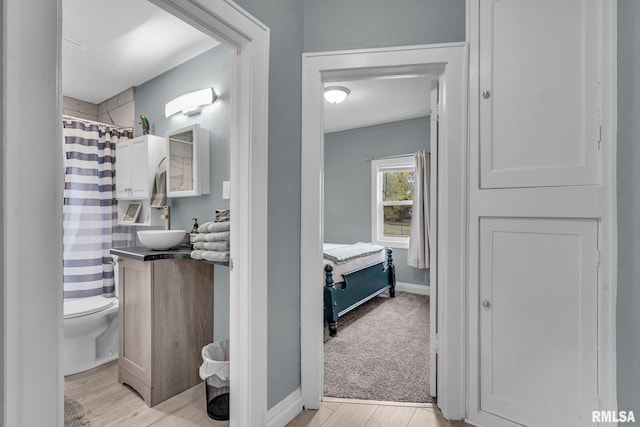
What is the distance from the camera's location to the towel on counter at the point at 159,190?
2.63 meters

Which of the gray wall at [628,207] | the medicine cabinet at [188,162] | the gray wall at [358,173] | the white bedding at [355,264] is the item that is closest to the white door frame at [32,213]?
the medicine cabinet at [188,162]

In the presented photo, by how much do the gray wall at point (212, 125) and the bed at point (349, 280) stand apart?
1028mm

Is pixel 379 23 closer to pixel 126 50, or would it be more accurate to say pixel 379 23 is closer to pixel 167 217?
pixel 126 50

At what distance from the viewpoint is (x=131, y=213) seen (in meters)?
2.85

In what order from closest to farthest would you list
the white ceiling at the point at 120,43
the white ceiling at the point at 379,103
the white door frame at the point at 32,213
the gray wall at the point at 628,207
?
the white door frame at the point at 32,213 < the gray wall at the point at 628,207 < the white ceiling at the point at 120,43 < the white ceiling at the point at 379,103

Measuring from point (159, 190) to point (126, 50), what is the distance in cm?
110

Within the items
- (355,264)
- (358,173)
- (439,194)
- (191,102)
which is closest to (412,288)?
(355,264)

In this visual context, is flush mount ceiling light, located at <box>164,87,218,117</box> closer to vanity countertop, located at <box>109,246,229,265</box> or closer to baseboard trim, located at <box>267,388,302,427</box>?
vanity countertop, located at <box>109,246,229,265</box>

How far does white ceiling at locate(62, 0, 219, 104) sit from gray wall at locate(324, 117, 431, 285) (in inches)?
119

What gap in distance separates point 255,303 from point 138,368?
1.09m

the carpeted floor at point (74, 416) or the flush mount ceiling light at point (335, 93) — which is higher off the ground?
the flush mount ceiling light at point (335, 93)

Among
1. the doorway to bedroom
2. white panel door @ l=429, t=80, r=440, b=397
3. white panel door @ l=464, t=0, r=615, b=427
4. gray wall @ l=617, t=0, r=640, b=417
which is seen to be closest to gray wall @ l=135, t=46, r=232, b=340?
the doorway to bedroom

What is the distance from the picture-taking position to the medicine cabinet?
90.7 inches

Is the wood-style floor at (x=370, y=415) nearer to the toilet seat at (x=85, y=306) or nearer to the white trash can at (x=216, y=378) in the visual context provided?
the white trash can at (x=216, y=378)
